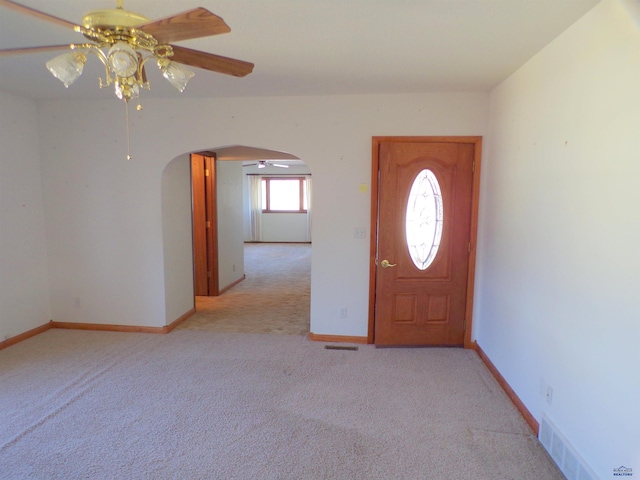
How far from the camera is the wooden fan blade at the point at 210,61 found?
1.60 meters

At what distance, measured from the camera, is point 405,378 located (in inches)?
123

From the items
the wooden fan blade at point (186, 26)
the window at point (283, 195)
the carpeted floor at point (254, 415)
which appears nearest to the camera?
the wooden fan blade at point (186, 26)

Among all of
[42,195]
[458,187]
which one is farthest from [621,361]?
[42,195]

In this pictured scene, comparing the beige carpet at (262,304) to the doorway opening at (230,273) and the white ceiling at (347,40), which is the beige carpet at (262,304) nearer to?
the doorway opening at (230,273)

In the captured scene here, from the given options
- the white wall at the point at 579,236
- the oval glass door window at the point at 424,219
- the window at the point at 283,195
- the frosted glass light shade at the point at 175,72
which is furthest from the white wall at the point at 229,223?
the window at the point at 283,195

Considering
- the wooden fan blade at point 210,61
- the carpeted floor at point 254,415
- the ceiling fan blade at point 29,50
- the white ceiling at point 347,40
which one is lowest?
the carpeted floor at point 254,415

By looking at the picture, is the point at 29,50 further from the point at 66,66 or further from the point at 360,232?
the point at 360,232

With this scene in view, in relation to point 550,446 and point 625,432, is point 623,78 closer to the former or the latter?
point 625,432

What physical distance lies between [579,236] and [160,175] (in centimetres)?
357

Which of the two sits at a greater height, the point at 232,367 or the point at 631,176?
the point at 631,176

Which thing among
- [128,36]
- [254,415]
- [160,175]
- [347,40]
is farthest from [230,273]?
[128,36]

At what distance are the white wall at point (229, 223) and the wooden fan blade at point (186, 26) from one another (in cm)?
435

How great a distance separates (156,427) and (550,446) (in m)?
2.37

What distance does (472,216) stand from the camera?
11.8 feet
